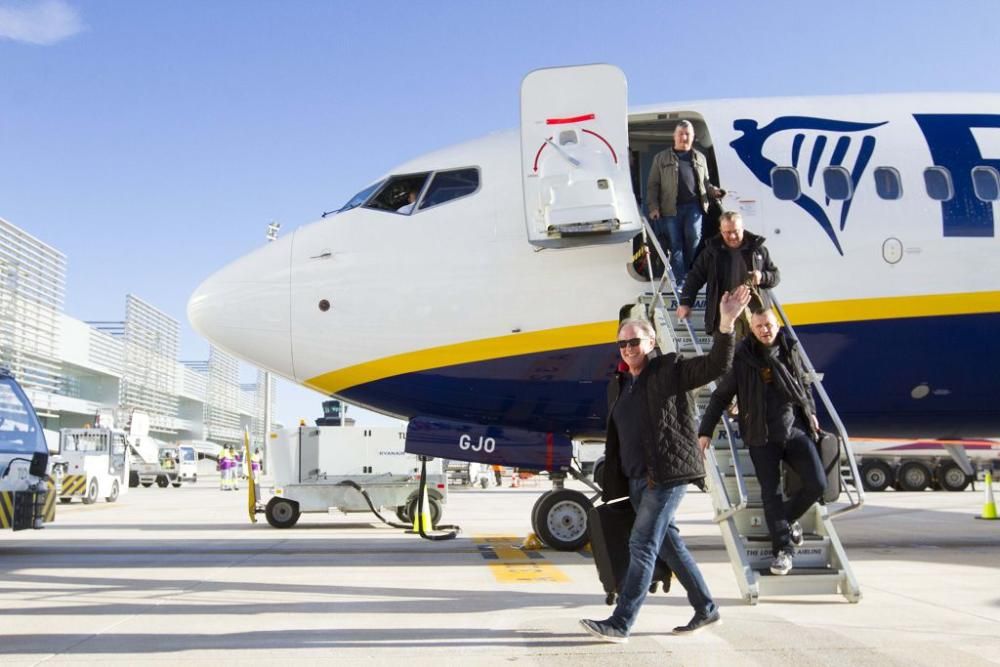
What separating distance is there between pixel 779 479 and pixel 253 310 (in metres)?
5.25

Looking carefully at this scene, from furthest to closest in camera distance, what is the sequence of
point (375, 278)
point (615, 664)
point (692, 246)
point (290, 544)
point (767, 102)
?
point (290, 544), point (767, 102), point (375, 278), point (692, 246), point (615, 664)

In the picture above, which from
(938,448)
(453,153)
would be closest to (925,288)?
(453,153)

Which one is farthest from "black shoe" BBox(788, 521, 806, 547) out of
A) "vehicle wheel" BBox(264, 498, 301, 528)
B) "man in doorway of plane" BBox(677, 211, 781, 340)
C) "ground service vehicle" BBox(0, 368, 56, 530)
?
"vehicle wheel" BBox(264, 498, 301, 528)

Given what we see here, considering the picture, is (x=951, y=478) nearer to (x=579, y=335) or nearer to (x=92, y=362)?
(x=579, y=335)

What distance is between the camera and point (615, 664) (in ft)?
13.9

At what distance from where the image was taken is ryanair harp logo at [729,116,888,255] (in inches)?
332

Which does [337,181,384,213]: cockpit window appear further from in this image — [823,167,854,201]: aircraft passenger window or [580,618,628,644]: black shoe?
[580,618,628,644]: black shoe

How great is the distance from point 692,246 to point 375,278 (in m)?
3.08

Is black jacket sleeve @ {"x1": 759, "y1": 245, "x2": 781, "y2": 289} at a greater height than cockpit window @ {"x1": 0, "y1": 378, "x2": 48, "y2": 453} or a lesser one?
greater

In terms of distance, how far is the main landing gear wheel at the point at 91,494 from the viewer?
22672 mm

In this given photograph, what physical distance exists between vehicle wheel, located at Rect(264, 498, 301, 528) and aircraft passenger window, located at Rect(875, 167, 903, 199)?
10.1 metres

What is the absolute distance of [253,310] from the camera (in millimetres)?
8641

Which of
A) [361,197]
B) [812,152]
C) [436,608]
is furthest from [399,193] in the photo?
[436,608]

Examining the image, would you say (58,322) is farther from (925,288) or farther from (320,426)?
(925,288)
